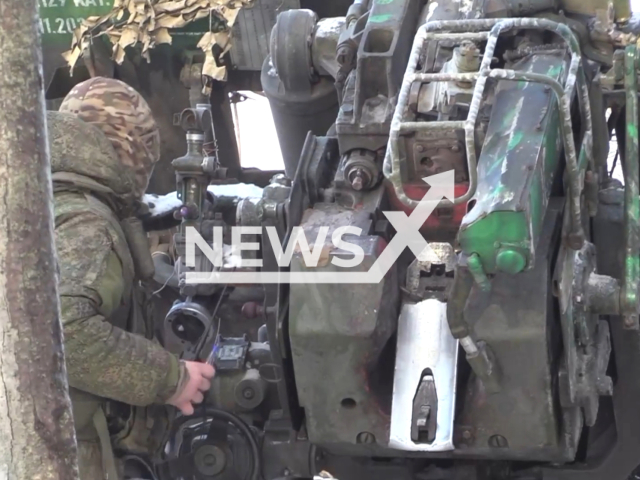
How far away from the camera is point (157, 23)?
6.13m

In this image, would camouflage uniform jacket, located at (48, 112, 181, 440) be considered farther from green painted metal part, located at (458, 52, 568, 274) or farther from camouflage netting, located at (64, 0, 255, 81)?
camouflage netting, located at (64, 0, 255, 81)

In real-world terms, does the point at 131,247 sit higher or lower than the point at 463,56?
lower

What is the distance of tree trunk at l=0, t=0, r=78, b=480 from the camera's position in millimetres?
2391

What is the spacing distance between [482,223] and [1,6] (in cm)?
146

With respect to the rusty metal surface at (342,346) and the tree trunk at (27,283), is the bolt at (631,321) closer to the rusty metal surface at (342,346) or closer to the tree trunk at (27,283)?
the rusty metal surface at (342,346)

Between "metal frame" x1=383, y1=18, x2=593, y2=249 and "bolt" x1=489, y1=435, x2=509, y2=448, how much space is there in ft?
2.00

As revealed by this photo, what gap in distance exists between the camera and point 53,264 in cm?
251

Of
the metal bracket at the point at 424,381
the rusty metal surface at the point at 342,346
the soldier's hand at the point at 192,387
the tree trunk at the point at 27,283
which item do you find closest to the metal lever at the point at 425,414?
the metal bracket at the point at 424,381

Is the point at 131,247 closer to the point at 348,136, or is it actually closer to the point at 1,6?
the point at 348,136

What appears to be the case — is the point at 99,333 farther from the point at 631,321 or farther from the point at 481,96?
the point at 631,321

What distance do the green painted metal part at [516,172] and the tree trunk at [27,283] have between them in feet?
4.11

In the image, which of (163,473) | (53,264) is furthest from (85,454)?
(53,264)

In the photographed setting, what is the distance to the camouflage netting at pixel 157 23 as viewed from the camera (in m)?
6.09

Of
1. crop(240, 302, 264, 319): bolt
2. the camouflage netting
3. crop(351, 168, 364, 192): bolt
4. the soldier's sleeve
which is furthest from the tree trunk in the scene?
the camouflage netting
